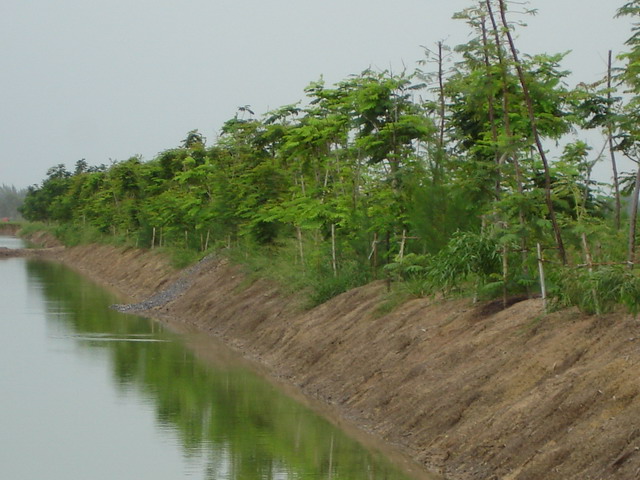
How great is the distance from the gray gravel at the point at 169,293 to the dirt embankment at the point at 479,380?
579 inches

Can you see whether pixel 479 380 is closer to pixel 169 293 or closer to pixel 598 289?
pixel 598 289

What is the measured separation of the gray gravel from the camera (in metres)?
40.8

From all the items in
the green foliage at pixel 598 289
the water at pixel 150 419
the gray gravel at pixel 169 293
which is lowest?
the water at pixel 150 419

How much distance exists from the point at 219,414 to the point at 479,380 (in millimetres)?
5915

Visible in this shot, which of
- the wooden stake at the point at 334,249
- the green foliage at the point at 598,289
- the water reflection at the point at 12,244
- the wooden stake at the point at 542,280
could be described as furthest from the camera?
the water reflection at the point at 12,244

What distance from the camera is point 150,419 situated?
1903 centimetres

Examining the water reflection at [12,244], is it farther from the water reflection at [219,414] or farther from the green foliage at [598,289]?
the green foliage at [598,289]

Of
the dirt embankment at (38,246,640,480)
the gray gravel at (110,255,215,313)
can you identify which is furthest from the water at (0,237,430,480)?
the gray gravel at (110,255,215,313)

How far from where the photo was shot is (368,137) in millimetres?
24312

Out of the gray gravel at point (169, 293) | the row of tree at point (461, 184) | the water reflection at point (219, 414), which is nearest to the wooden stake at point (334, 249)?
the row of tree at point (461, 184)

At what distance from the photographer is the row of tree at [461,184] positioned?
1728cm

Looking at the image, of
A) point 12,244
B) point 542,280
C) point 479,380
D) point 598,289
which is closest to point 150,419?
point 479,380

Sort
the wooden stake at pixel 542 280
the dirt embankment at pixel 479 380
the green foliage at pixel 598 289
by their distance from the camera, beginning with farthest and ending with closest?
the wooden stake at pixel 542 280, the green foliage at pixel 598 289, the dirt embankment at pixel 479 380

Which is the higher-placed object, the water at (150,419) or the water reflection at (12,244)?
the water reflection at (12,244)
